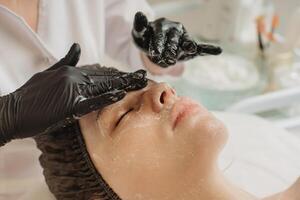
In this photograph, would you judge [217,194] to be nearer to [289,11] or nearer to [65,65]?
[65,65]

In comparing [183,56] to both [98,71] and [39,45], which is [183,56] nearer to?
[98,71]

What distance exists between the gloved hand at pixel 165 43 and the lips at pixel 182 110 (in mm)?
120

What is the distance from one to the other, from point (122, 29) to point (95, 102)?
69cm

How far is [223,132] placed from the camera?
110 centimetres

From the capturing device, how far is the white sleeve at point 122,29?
160 centimetres

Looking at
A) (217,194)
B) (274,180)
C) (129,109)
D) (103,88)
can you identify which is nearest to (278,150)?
(274,180)

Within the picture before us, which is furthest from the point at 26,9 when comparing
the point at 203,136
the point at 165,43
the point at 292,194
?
the point at 292,194

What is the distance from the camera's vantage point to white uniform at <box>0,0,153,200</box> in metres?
1.27

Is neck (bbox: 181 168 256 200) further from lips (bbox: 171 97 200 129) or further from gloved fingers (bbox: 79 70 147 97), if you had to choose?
gloved fingers (bbox: 79 70 147 97)

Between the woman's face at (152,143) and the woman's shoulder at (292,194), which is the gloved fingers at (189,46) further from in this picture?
the woman's shoulder at (292,194)

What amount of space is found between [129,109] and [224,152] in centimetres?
49

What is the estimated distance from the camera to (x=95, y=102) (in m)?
0.98

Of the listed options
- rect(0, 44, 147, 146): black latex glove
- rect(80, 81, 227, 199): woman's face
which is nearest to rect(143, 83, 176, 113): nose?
rect(80, 81, 227, 199): woman's face

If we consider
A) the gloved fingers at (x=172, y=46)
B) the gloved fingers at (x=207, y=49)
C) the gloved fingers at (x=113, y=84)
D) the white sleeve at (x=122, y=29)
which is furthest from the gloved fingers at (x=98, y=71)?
the white sleeve at (x=122, y=29)
